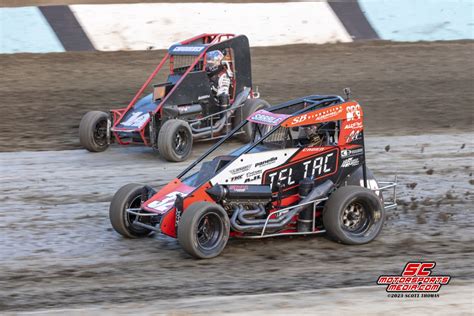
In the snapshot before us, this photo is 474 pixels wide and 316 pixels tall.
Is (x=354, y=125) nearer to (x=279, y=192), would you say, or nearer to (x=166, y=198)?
(x=279, y=192)

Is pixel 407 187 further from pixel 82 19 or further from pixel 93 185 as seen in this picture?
pixel 82 19

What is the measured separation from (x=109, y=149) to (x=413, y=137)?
16.7 ft

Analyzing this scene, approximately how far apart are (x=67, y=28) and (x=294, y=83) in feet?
17.3

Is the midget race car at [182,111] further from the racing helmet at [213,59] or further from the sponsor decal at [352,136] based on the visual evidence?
the sponsor decal at [352,136]

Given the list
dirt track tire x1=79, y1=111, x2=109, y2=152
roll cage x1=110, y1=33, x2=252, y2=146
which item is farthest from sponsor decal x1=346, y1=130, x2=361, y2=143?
dirt track tire x1=79, y1=111, x2=109, y2=152

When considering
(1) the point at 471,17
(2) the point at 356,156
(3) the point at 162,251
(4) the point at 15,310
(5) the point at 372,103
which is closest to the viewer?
(4) the point at 15,310

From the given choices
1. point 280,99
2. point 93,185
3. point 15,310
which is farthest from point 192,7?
point 15,310

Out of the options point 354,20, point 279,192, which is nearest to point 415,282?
point 279,192

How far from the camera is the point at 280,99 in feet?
51.6

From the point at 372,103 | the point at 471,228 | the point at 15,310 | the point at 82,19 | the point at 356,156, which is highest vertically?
the point at 82,19

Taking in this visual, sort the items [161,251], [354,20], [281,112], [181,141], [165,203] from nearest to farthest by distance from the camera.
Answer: [161,251]
[165,203]
[281,112]
[181,141]
[354,20]

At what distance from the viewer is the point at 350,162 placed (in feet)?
28.0

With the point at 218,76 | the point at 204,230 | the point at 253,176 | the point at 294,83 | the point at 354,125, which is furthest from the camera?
the point at 294,83

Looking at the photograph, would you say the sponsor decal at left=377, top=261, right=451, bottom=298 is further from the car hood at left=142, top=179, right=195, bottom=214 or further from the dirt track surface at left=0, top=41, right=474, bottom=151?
the dirt track surface at left=0, top=41, right=474, bottom=151
